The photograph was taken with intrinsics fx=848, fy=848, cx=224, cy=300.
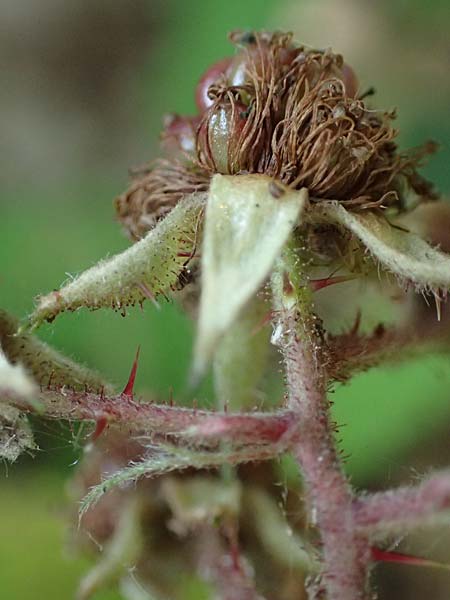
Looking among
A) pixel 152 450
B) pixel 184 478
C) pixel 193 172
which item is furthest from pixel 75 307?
pixel 184 478

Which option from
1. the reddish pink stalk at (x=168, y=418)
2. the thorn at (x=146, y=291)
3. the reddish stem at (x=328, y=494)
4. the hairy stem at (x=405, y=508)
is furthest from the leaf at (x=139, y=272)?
the hairy stem at (x=405, y=508)

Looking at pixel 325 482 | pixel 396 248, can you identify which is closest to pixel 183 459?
pixel 325 482

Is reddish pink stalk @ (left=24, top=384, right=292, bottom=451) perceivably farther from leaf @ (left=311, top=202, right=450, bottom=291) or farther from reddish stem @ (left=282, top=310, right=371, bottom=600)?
leaf @ (left=311, top=202, right=450, bottom=291)

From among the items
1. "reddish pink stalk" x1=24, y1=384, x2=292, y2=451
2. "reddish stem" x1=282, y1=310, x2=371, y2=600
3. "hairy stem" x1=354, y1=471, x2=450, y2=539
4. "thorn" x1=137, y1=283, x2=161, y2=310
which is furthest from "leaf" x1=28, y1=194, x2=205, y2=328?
"hairy stem" x1=354, y1=471, x2=450, y2=539

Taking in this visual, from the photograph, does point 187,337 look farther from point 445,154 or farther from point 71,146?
point 71,146

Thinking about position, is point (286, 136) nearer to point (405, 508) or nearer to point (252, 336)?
point (252, 336)

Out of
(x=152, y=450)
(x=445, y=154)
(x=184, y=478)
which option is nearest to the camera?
(x=152, y=450)

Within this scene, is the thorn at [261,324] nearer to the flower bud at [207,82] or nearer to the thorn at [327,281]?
the thorn at [327,281]
